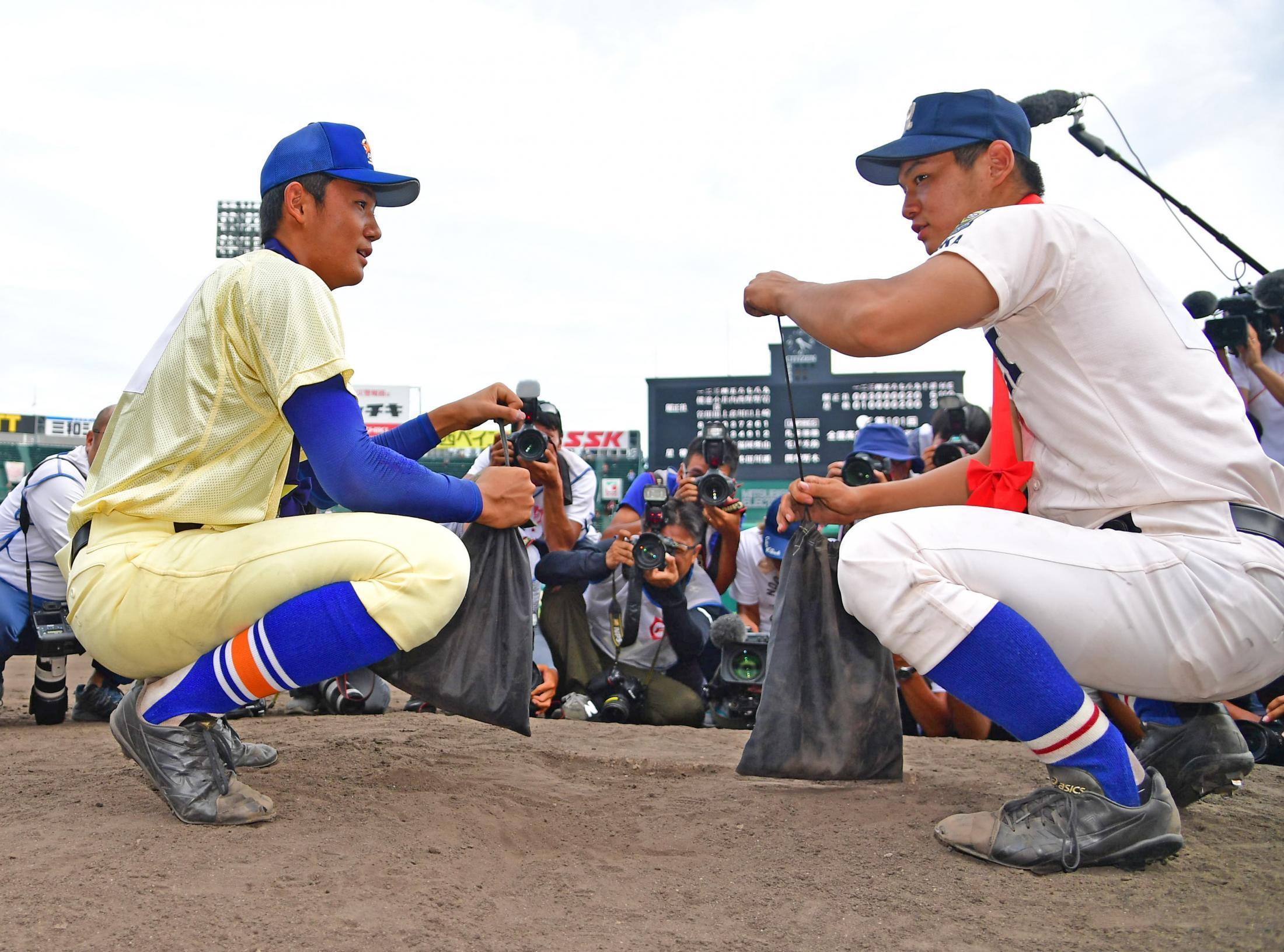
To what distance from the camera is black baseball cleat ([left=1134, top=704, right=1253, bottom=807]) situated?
2.57 metres

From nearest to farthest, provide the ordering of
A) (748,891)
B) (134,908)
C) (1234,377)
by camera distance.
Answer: (134,908) < (748,891) < (1234,377)

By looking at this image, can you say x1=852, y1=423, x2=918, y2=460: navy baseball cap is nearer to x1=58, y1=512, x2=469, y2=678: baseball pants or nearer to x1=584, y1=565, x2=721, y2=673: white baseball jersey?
x1=584, y1=565, x2=721, y2=673: white baseball jersey

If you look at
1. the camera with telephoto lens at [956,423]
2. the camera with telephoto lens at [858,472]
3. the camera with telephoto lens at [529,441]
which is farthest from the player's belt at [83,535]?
the camera with telephoto lens at [956,423]

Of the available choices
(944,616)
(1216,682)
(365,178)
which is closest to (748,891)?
(944,616)

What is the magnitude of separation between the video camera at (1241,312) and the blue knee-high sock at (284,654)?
4285mm

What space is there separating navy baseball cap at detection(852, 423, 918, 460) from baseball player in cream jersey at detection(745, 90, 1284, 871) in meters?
3.64

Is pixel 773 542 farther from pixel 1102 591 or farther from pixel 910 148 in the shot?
pixel 1102 591

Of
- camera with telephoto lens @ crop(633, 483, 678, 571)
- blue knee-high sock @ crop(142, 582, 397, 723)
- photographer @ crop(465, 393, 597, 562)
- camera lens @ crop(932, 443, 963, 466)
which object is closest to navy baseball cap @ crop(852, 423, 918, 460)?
camera lens @ crop(932, 443, 963, 466)

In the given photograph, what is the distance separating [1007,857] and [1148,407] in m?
1.07

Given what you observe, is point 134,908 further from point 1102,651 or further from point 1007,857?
point 1102,651

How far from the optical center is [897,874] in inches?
83.7

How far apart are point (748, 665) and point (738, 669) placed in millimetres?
54

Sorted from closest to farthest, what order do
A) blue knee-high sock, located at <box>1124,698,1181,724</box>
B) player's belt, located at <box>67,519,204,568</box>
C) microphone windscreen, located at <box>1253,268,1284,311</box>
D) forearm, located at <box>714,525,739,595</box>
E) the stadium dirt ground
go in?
the stadium dirt ground
player's belt, located at <box>67,519,204,568</box>
blue knee-high sock, located at <box>1124,698,1181,724</box>
microphone windscreen, located at <box>1253,268,1284,311</box>
forearm, located at <box>714,525,739,595</box>

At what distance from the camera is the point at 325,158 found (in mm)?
2766
